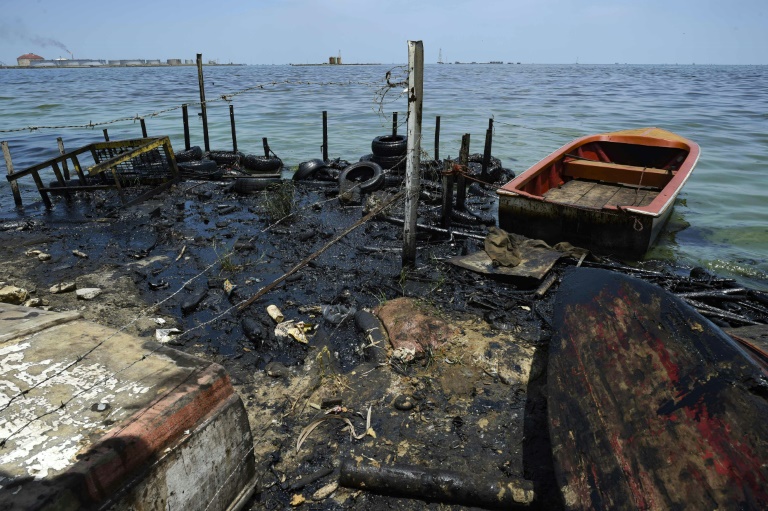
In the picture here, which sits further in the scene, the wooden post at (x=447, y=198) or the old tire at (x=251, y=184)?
the old tire at (x=251, y=184)

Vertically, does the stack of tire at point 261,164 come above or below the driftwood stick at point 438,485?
above

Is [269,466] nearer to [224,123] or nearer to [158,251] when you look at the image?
[158,251]

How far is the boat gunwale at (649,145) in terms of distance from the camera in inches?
287

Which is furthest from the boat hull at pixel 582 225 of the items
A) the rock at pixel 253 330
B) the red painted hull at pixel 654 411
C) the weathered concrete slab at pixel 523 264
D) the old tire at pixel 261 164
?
the old tire at pixel 261 164

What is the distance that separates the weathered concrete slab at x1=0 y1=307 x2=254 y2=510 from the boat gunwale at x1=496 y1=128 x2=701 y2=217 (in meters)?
6.37

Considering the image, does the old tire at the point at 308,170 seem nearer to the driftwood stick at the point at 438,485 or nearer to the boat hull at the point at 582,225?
the boat hull at the point at 582,225

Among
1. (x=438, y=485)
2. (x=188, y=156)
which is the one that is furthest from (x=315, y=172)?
(x=438, y=485)

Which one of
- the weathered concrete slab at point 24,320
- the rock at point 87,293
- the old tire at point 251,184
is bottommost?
the rock at point 87,293

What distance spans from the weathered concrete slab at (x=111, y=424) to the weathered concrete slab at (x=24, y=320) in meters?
0.01

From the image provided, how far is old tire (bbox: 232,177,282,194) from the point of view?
36.4 ft

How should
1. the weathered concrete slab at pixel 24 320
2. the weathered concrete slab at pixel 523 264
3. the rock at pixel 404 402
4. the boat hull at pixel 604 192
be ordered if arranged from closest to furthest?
the weathered concrete slab at pixel 24 320 < the rock at pixel 404 402 < the weathered concrete slab at pixel 523 264 < the boat hull at pixel 604 192

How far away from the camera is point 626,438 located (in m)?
2.85

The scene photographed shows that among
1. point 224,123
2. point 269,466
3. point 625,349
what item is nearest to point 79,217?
point 269,466

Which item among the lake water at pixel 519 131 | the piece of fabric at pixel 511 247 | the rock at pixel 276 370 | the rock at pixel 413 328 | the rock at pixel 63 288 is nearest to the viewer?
the rock at pixel 276 370
